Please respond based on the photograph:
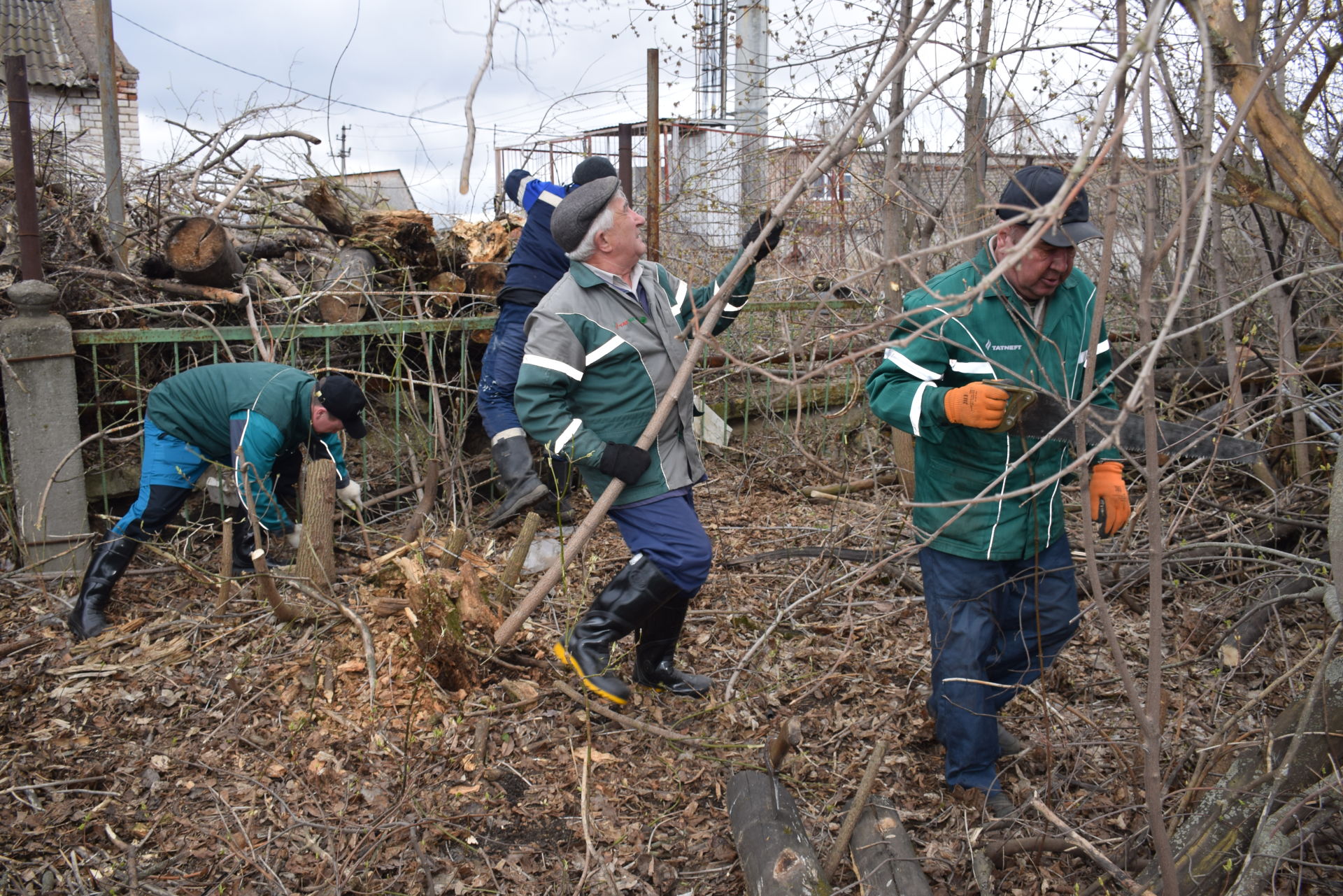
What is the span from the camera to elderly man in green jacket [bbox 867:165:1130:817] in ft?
8.91

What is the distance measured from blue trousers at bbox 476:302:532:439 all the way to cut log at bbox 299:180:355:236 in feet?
5.85

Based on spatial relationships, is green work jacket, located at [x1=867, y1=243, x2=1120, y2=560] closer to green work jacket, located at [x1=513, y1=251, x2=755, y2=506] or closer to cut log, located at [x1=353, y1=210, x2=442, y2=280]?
green work jacket, located at [x1=513, y1=251, x2=755, y2=506]

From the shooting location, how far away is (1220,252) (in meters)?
4.45

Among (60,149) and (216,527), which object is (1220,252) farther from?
(60,149)

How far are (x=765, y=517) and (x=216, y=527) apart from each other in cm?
323

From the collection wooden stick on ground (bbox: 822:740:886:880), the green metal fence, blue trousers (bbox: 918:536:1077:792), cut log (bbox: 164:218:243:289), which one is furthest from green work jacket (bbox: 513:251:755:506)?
cut log (bbox: 164:218:243:289)

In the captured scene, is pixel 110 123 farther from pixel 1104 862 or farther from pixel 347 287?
pixel 1104 862

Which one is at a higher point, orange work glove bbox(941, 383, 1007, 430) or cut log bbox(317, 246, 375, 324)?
cut log bbox(317, 246, 375, 324)

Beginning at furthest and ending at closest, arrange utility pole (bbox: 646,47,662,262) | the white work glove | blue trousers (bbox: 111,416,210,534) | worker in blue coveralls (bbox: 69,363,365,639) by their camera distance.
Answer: utility pole (bbox: 646,47,662,262), the white work glove, blue trousers (bbox: 111,416,210,534), worker in blue coveralls (bbox: 69,363,365,639)

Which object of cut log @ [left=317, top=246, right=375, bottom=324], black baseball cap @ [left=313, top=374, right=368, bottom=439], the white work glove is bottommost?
the white work glove

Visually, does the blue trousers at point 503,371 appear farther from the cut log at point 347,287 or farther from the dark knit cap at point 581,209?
the dark knit cap at point 581,209

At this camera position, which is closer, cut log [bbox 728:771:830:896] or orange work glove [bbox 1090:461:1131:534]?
cut log [bbox 728:771:830:896]

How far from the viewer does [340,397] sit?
4.25 meters

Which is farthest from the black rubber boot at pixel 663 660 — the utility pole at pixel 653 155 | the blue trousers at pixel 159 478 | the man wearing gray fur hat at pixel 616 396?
the utility pole at pixel 653 155
